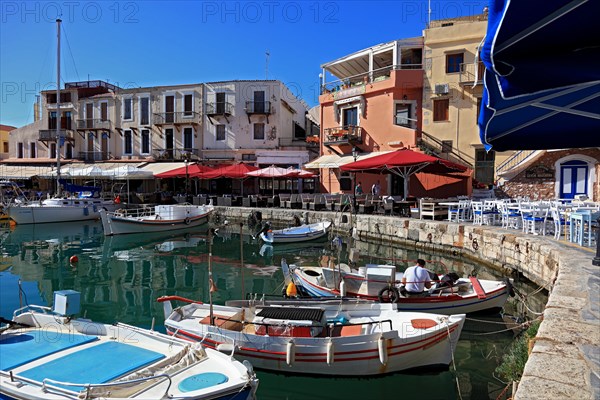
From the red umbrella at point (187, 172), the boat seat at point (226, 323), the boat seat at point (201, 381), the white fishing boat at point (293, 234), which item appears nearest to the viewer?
the boat seat at point (201, 381)

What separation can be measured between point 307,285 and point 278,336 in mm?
3411

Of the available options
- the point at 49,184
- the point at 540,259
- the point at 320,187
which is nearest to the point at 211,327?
the point at 540,259

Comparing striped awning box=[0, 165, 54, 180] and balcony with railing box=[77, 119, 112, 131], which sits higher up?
balcony with railing box=[77, 119, 112, 131]

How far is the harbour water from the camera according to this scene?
6941 mm

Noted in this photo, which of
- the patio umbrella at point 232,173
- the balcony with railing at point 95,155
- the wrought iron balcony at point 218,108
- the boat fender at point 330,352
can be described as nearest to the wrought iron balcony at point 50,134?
the balcony with railing at point 95,155

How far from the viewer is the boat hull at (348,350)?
6.84 m

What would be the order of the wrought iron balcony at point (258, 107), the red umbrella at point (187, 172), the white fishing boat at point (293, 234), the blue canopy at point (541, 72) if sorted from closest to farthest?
the blue canopy at point (541, 72) → the white fishing boat at point (293, 234) → the red umbrella at point (187, 172) → the wrought iron balcony at point (258, 107)

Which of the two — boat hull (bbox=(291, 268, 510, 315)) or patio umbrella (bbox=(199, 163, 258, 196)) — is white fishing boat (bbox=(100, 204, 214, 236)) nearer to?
patio umbrella (bbox=(199, 163, 258, 196))

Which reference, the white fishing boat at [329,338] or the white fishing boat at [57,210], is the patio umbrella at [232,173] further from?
the white fishing boat at [329,338]

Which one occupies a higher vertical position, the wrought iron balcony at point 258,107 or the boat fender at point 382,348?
the wrought iron balcony at point 258,107

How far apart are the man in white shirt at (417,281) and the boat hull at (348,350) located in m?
1.80

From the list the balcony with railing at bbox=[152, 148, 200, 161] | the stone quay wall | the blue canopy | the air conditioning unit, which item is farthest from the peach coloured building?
the blue canopy

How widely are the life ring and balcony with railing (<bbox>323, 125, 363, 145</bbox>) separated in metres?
20.3

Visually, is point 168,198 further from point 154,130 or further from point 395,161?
point 395,161
